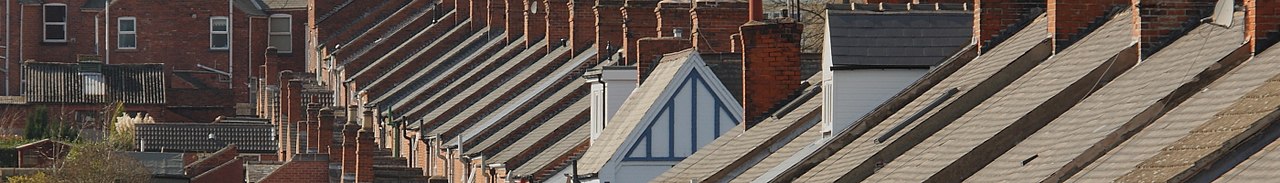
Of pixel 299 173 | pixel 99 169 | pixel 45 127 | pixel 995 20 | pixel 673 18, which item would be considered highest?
pixel 995 20

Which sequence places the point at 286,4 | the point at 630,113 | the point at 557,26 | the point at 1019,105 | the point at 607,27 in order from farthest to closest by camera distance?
1. the point at 286,4
2. the point at 557,26
3. the point at 607,27
4. the point at 630,113
5. the point at 1019,105

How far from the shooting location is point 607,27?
44.5 m

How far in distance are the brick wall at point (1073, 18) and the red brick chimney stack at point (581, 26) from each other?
25.8 meters

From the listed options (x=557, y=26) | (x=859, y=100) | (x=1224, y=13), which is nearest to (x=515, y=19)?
(x=557, y=26)

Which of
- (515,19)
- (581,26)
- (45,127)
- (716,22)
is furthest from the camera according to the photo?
(45,127)

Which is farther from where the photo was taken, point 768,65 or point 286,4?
point 286,4

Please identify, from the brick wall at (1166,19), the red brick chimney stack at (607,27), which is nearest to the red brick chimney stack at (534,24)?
the red brick chimney stack at (607,27)

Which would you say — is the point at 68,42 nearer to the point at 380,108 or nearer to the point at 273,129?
the point at 273,129

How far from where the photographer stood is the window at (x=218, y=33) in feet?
323

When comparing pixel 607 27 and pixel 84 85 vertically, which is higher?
pixel 607 27

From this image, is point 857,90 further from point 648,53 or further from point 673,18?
point 673,18

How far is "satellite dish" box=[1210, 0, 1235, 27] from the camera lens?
18.4 m

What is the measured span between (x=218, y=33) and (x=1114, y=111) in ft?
271

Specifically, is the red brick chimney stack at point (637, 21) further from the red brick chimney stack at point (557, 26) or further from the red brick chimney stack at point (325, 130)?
the red brick chimney stack at point (325, 130)
